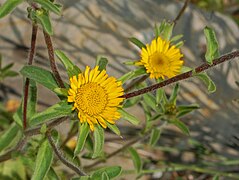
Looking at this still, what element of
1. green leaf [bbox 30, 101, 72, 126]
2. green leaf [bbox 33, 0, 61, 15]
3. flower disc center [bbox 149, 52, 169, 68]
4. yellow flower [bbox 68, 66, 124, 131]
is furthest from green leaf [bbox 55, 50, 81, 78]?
flower disc center [bbox 149, 52, 169, 68]

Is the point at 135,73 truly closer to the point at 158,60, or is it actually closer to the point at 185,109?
the point at 158,60

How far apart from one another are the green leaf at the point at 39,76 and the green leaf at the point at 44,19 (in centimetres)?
22

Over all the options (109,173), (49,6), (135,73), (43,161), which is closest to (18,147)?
(43,161)

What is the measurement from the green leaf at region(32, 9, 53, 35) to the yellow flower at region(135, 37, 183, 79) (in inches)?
21.2

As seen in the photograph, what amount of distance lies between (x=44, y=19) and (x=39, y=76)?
264 millimetres

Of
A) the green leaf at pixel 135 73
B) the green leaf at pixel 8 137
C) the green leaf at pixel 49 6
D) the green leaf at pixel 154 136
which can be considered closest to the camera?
the green leaf at pixel 49 6

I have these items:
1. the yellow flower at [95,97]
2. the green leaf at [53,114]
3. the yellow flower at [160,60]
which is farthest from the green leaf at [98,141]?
the yellow flower at [160,60]

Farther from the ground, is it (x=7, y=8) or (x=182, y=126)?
(x=7, y=8)

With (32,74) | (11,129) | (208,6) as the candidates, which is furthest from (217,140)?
(32,74)

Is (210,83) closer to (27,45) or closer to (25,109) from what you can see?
(25,109)

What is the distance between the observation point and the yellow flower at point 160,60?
231cm

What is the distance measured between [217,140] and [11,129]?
66.2 inches

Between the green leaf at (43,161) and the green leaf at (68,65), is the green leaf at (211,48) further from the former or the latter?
the green leaf at (43,161)

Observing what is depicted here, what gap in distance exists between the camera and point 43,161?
2.11 meters
